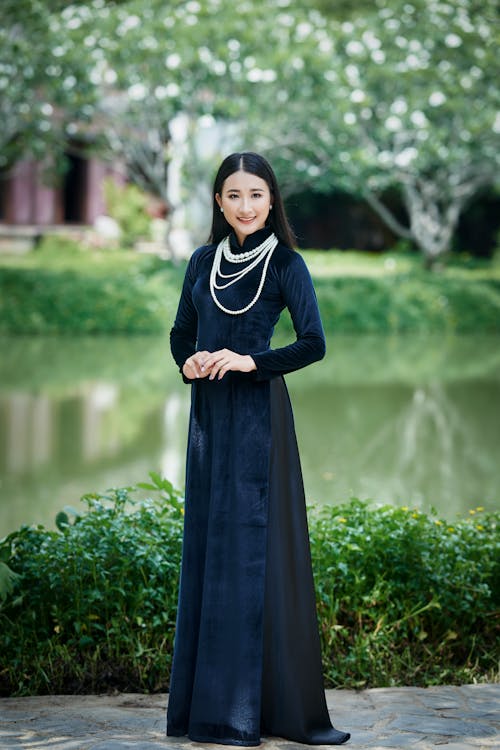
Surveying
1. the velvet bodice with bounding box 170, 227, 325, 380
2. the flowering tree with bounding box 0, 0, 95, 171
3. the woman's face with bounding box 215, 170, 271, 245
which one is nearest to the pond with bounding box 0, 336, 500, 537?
the velvet bodice with bounding box 170, 227, 325, 380

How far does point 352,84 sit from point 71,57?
543 centimetres

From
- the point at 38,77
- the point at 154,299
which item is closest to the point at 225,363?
the point at 154,299

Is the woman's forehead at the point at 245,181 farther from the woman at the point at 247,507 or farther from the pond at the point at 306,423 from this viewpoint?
the pond at the point at 306,423

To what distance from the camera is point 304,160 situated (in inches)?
831

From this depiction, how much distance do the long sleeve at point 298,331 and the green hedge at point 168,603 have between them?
4.27ft

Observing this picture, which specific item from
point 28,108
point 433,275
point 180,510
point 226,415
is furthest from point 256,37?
point 226,415

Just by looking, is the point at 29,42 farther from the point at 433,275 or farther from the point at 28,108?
the point at 433,275

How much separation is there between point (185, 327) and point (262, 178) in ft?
1.72

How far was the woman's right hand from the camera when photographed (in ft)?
9.89

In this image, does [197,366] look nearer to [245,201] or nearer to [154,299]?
[245,201]

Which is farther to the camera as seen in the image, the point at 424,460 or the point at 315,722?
the point at 424,460

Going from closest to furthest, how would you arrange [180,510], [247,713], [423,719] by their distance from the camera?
[247,713], [423,719], [180,510]

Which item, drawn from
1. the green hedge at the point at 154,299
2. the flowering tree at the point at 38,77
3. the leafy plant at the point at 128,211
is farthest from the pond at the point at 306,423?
the leafy plant at the point at 128,211

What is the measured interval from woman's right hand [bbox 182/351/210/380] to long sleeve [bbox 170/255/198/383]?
22 cm
